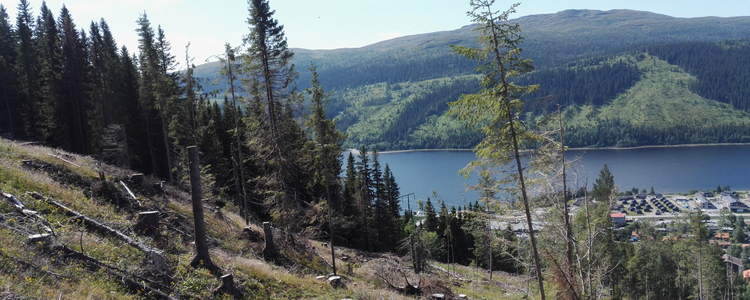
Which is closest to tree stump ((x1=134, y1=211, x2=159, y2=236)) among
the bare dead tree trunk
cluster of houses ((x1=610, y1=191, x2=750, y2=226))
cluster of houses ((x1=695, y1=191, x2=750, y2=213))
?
the bare dead tree trunk

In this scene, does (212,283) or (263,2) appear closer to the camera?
→ (212,283)

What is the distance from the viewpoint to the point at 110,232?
9.52 metres

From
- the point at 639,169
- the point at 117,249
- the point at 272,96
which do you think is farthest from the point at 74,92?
the point at 639,169

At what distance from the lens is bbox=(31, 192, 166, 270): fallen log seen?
29.1 ft

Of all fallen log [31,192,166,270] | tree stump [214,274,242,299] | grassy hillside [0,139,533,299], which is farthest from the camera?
tree stump [214,274,242,299]

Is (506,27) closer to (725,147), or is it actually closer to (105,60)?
(105,60)

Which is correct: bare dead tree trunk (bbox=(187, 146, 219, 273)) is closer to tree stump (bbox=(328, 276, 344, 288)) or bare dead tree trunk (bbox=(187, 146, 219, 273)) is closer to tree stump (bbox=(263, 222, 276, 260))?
tree stump (bbox=(328, 276, 344, 288))

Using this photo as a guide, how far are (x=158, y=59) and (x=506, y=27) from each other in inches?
1029

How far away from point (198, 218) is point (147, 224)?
7.12 ft

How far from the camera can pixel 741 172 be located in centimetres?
13250

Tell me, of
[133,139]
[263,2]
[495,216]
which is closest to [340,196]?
[133,139]

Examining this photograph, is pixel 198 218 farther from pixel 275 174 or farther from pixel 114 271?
pixel 275 174

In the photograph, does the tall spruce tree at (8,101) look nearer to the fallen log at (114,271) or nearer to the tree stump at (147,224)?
the tree stump at (147,224)

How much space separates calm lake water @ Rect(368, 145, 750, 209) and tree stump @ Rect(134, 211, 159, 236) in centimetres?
8506
